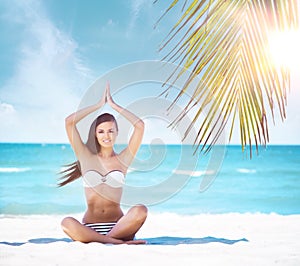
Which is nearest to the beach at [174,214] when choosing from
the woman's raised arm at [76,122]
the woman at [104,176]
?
the woman at [104,176]

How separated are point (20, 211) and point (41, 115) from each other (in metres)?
2.13

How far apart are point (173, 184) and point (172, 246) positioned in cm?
602

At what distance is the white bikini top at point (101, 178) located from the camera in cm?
239

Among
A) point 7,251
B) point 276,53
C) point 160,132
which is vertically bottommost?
point 7,251

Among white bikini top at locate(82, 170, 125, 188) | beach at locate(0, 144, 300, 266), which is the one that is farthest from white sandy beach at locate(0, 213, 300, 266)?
white bikini top at locate(82, 170, 125, 188)

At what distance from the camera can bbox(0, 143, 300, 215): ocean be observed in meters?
5.84

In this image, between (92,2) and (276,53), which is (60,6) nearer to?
(92,2)

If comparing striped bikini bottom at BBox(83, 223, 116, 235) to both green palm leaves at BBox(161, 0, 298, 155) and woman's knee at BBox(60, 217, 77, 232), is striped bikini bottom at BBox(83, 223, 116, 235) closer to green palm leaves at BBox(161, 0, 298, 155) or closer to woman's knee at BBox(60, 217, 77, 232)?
woman's knee at BBox(60, 217, 77, 232)

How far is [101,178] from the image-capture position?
7.86 ft

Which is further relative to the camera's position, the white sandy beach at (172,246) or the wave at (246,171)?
the wave at (246,171)

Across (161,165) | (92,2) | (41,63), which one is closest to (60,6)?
(92,2)

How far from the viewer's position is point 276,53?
1702 mm

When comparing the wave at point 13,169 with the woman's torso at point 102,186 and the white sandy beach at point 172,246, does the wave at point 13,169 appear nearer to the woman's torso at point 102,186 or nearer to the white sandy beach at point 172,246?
the white sandy beach at point 172,246

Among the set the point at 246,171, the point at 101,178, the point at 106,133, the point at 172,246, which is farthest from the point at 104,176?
the point at 246,171
